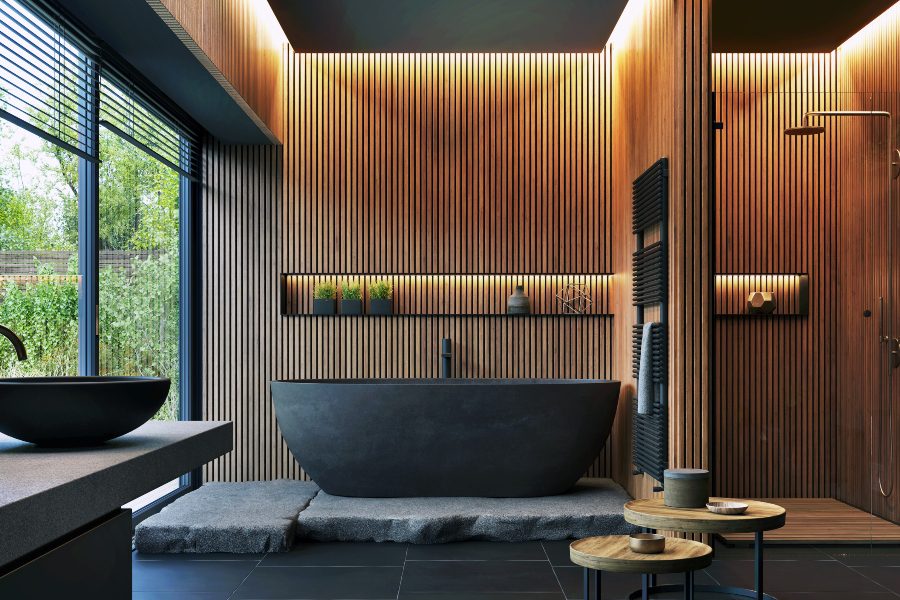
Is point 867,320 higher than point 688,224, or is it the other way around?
point 688,224

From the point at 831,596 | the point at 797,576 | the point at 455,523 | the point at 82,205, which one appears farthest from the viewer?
the point at 455,523

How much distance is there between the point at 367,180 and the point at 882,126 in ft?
11.2

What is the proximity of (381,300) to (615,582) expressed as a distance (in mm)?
3014

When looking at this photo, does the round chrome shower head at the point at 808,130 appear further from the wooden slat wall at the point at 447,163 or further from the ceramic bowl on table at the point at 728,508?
the ceramic bowl on table at the point at 728,508

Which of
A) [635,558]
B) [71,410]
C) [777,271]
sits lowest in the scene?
[635,558]

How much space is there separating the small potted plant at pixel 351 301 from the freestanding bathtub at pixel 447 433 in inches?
44.1

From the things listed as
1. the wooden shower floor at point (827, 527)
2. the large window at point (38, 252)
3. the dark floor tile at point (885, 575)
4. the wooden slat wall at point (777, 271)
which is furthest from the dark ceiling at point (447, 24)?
the dark floor tile at point (885, 575)

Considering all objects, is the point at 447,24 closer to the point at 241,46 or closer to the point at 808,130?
the point at 241,46

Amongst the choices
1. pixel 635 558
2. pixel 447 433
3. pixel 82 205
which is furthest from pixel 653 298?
pixel 82 205

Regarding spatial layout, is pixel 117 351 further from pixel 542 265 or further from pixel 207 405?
pixel 542 265

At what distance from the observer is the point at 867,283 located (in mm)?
5125

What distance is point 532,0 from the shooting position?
573cm

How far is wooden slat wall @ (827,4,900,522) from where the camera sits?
5.00 meters

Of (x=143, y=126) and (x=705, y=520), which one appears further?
(x=143, y=126)
